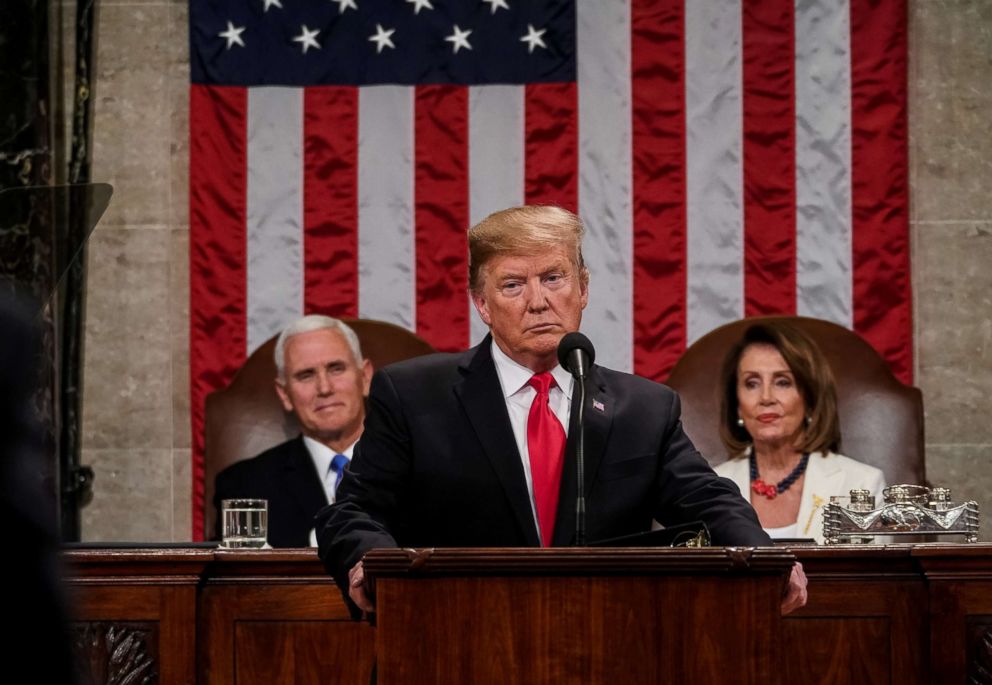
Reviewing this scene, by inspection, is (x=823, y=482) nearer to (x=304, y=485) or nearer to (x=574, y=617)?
(x=304, y=485)

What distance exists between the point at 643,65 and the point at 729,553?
12.9ft

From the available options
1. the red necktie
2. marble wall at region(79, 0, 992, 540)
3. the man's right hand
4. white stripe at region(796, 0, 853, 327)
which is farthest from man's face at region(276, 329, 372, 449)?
the man's right hand

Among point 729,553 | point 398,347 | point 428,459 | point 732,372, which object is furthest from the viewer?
point 398,347

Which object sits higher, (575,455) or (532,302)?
(532,302)

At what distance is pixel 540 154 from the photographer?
611cm

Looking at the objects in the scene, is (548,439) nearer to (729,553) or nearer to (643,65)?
(729,553)

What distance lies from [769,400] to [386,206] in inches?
75.4

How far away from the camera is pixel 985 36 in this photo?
6.17m

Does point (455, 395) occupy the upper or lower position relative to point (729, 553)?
upper

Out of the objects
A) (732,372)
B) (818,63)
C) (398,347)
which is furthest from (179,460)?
(818,63)

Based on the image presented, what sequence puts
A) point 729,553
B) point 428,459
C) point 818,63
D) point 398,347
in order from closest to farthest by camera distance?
1. point 729,553
2. point 428,459
3. point 398,347
4. point 818,63

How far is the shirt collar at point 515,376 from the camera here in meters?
3.23

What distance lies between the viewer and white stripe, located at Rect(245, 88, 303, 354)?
607 centimetres

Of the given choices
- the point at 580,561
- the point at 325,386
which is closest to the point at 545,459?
the point at 580,561
